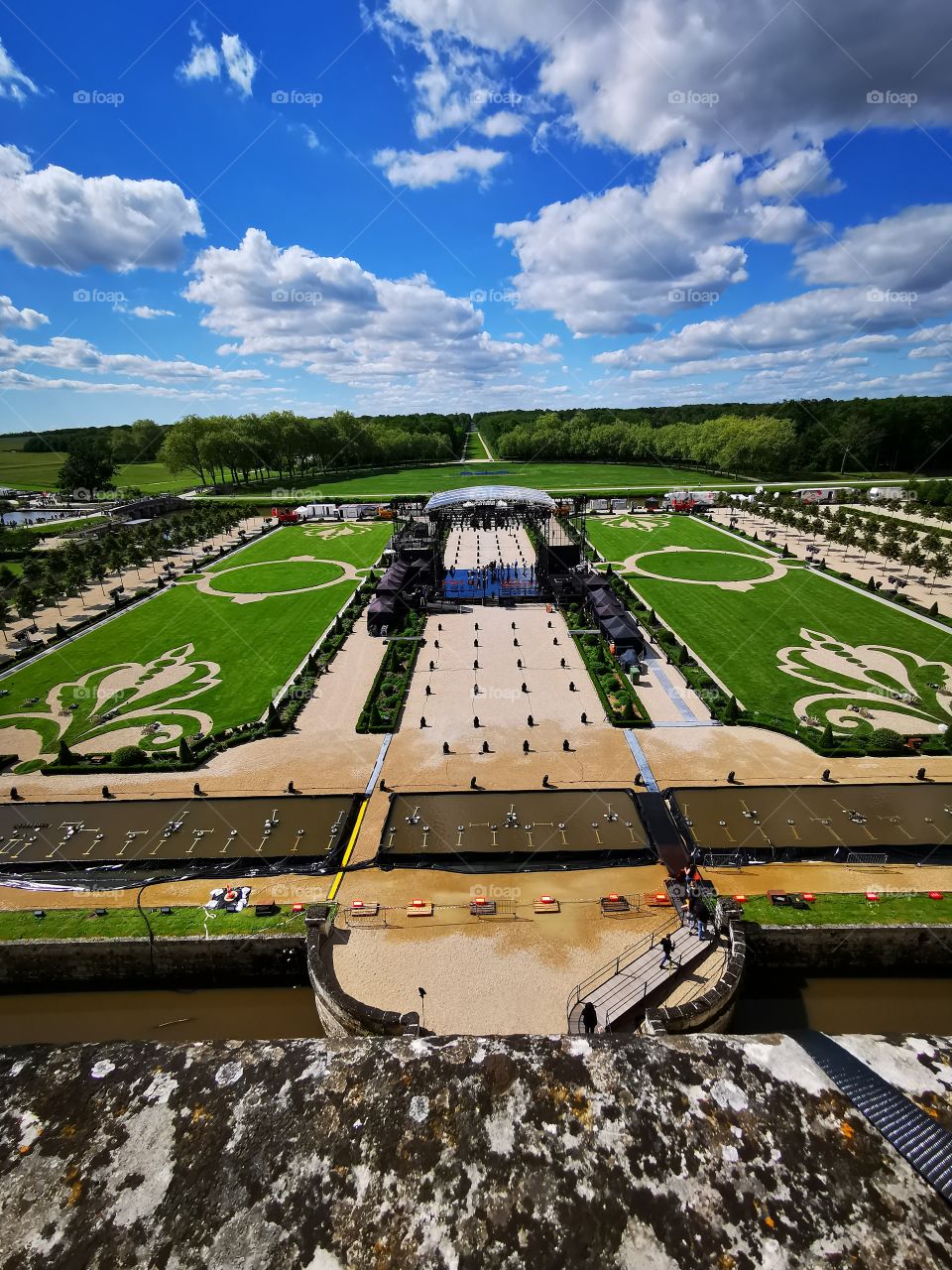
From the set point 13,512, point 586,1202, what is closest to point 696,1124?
point 586,1202

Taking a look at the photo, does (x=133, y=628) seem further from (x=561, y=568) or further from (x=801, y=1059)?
(x=801, y=1059)

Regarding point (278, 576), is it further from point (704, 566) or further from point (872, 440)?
point (872, 440)

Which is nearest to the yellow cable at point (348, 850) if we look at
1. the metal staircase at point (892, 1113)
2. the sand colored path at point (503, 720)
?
the sand colored path at point (503, 720)

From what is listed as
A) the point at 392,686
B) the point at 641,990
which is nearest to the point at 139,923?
the point at 641,990

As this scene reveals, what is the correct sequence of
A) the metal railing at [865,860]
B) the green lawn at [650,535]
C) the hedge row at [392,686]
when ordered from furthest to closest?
the green lawn at [650,535]
the hedge row at [392,686]
the metal railing at [865,860]

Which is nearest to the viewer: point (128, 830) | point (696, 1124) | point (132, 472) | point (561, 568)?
point (696, 1124)

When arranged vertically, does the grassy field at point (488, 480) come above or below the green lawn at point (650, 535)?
above

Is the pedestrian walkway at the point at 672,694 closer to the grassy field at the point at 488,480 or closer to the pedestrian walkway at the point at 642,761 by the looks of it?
the pedestrian walkway at the point at 642,761
